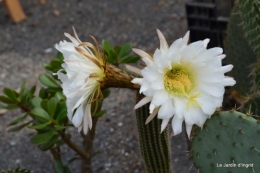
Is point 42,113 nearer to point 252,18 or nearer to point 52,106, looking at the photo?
point 52,106

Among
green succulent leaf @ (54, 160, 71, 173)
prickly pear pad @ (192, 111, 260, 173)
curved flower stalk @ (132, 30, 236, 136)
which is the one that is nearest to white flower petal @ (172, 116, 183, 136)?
curved flower stalk @ (132, 30, 236, 136)

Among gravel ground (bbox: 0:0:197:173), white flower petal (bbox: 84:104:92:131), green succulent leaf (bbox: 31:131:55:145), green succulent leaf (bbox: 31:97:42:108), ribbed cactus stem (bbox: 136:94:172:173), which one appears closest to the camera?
white flower petal (bbox: 84:104:92:131)

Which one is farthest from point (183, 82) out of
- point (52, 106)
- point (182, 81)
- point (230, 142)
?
point (52, 106)

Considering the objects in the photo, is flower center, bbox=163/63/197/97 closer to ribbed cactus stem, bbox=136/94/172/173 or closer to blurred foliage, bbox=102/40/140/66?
ribbed cactus stem, bbox=136/94/172/173

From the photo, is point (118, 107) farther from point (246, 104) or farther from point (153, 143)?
point (153, 143)

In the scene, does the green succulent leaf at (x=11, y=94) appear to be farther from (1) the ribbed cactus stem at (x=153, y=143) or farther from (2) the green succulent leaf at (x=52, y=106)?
(1) the ribbed cactus stem at (x=153, y=143)

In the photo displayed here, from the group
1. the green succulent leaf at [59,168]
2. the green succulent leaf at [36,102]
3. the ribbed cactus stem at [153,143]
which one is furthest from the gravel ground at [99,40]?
the ribbed cactus stem at [153,143]
